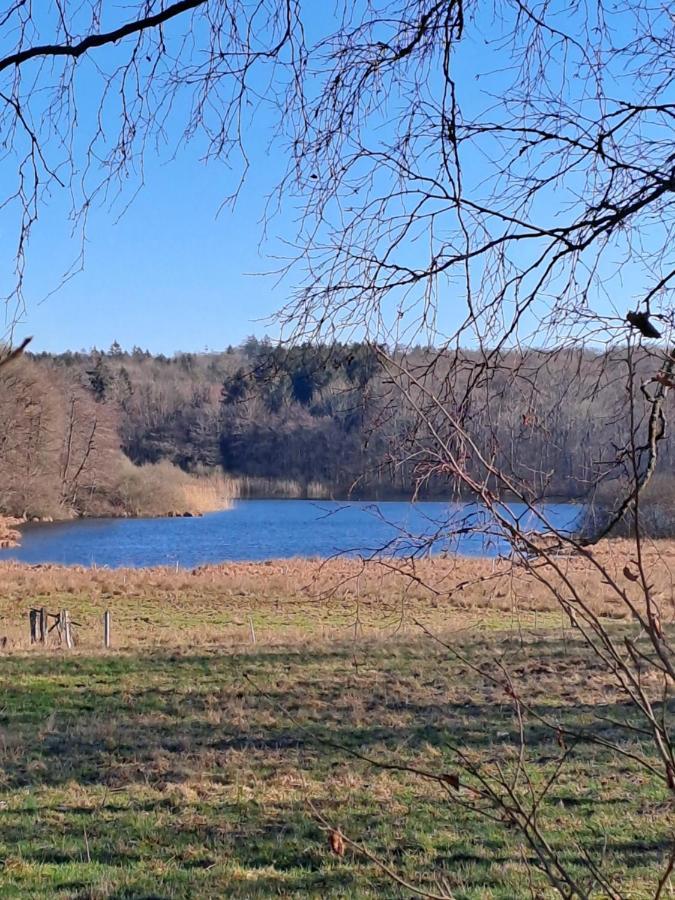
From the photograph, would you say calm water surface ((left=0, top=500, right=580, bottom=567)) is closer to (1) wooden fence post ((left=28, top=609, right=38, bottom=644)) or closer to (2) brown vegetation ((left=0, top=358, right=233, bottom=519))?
(2) brown vegetation ((left=0, top=358, right=233, bottom=519))

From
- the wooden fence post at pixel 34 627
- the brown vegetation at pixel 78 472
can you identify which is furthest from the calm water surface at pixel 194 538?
the wooden fence post at pixel 34 627

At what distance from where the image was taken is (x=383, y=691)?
30.6 ft

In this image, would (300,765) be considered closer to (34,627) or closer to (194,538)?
(34,627)

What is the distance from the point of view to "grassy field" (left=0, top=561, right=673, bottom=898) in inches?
174

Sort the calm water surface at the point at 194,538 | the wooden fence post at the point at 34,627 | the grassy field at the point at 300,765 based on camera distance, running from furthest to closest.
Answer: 1. the calm water surface at the point at 194,538
2. the wooden fence post at the point at 34,627
3. the grassy field at the point at 300,765

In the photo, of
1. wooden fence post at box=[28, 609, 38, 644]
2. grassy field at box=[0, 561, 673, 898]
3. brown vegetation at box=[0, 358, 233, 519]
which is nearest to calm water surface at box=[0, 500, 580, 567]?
brown vegetation at box=[0, 358, 233, 519]

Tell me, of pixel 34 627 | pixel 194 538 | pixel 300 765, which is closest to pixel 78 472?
pixel 194 538

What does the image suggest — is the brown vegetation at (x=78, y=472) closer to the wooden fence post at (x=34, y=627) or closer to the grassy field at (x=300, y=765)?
the wooden fence post at (x=34, y=627)

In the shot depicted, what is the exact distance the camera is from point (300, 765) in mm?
6789

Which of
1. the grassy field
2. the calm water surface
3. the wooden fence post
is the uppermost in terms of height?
the grassy field

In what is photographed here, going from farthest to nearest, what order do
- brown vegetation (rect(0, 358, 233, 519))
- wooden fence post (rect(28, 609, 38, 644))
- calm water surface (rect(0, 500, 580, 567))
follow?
brown vegetation (rect(0, 358, 233, 519))
calm water surface (rect(0, 500, 580, 567))
wooden fence post (rect(28, 609, 38, 644))

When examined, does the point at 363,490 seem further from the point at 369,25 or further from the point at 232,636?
the point at 232,636

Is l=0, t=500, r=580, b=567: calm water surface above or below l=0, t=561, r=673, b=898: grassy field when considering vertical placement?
below

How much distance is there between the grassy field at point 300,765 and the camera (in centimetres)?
442
